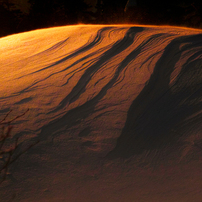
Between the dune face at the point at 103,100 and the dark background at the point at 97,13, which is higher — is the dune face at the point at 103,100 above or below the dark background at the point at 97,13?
below

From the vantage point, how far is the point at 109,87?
8.68 feet

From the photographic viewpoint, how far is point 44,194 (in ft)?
6.07

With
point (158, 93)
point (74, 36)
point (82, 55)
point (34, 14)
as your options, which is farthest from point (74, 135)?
point (34, 14)

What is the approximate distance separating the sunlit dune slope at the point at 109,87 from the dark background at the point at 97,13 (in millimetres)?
9770

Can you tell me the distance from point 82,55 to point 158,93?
1.07 m

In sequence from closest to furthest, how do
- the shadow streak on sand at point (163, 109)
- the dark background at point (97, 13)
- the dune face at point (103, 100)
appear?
1. the dune face at point (103, 100)
2. the shadow streak on sand at point (163, 109)
3. the dark background at point (97, 13)

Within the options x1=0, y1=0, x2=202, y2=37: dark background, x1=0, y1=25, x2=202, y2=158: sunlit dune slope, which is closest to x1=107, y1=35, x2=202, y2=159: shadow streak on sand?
x1=0, y1=25, x2=202, y2=158: sunlit dune slope

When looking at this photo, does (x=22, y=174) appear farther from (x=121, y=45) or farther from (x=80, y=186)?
(x=121, y=45)

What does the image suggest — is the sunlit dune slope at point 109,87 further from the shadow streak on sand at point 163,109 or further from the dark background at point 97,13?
the dark background at point 97,13

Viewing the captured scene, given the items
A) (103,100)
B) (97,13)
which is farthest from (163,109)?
(97,13)

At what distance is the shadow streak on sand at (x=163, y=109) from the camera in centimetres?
220

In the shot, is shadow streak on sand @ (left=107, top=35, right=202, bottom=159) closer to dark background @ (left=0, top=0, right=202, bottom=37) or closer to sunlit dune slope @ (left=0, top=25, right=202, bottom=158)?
sunlit dune slope @ (left=0, top=25, right=202, bottom=158)

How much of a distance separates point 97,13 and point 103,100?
14.1m

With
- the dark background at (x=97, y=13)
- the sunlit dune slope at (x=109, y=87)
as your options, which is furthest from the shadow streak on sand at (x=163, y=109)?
the dark background at (x=97, y=13)
